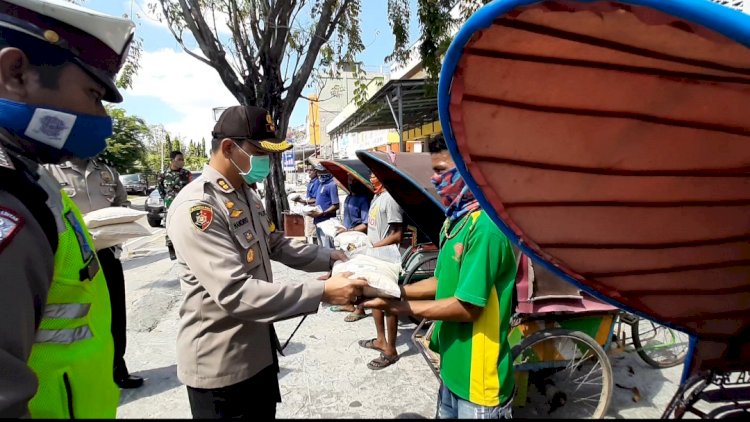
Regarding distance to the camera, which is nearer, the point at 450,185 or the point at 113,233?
the point at 450,185

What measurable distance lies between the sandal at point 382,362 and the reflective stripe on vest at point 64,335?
2.96 meters

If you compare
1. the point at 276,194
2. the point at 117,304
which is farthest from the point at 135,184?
the point at 117,304

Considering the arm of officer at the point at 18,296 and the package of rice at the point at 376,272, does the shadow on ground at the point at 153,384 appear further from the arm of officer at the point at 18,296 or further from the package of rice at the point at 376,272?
the arm of officer at the point at 18,296

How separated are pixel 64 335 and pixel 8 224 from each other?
332 millimetres

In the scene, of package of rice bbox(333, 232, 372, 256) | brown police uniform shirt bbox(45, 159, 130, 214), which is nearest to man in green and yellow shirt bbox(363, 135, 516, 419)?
package of rice bbox(333, 232, 372, 256)

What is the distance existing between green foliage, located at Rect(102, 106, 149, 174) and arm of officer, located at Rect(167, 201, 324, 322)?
41.2m

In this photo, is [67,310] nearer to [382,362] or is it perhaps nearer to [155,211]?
[382,362]

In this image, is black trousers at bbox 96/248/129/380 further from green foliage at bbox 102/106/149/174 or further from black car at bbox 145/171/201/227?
green foliage at bbox 102/106/149/174

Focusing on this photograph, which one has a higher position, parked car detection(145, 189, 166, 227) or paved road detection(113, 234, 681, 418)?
parked car detection(145, 189, 166, 227)

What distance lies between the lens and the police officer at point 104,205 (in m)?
3.21

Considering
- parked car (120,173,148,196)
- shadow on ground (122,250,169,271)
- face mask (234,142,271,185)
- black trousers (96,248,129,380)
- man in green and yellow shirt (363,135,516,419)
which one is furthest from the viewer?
parked car (120,173,148,196)

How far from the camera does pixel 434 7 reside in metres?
5.98

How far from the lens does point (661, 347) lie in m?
3.60

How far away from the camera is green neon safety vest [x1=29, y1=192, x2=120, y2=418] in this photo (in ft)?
3.00
